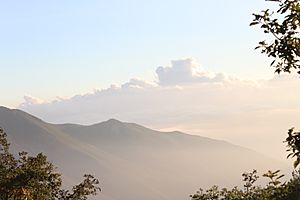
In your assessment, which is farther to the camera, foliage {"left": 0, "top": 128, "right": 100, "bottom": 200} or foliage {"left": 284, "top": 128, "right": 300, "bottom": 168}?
foliage {"left": 0, "top": 128, "right": 100, "bottom": 200}

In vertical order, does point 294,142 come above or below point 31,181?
below

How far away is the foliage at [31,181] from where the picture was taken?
45.3 m

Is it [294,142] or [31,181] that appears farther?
[31,181]

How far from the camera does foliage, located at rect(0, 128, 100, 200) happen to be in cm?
4531

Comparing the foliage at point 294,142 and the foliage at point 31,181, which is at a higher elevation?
the foliage at point 31,181

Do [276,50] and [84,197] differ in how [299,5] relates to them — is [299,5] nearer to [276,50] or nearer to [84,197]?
[276,50]

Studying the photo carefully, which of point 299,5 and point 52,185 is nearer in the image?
point 299,5

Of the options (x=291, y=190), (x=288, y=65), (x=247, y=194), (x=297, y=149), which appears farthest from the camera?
(x=291, y=190)

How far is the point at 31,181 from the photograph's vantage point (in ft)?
155

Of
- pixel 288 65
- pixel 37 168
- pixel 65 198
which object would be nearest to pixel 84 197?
pixel 65 198

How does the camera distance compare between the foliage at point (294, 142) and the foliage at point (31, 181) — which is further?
the foliage at point (31, 181)

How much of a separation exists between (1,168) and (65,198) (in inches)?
287

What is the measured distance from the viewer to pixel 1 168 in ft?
173

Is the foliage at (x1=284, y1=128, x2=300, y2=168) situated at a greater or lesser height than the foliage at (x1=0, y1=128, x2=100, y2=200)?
lesser
